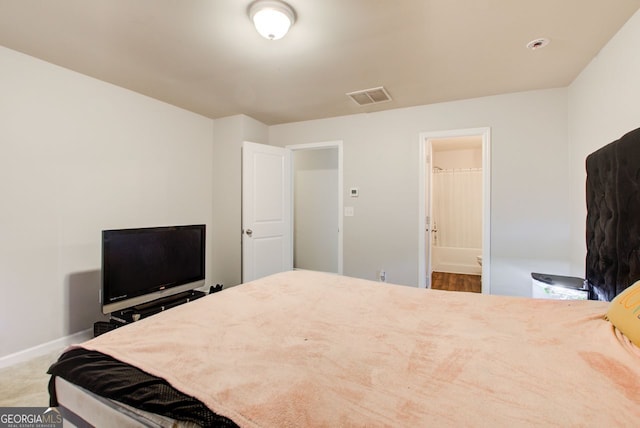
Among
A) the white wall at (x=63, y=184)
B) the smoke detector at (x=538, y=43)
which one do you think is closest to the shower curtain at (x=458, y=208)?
the smoke detector at (x=538, y=43)

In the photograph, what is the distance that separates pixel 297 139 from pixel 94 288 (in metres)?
2.92

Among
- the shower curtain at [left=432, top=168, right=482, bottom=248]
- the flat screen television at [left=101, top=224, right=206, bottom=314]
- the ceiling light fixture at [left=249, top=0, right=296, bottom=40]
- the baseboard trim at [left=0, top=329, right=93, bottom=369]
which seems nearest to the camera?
the ceiling light fixture at [left=249, top=0, right=296, bottom=40]

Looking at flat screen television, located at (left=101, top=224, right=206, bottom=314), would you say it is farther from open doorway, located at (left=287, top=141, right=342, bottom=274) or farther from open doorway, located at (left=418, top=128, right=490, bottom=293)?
open doorway, located at (left=418, top=128, right=490, bottom=293)

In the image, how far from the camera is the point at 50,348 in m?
2.42

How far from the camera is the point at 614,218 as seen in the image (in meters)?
1.68

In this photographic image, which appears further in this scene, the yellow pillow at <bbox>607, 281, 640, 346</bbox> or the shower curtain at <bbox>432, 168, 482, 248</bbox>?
the shower curtain at <bbox>432, 168, 482, 248</bbox>

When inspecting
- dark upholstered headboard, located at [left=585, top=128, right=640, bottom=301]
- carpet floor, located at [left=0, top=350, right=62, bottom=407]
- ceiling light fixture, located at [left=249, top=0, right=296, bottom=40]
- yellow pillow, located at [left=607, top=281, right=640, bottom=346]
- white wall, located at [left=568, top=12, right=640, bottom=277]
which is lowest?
carpet floor, located at [left=0, top=350, right=62, bottom=407]

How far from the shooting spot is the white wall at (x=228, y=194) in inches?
149

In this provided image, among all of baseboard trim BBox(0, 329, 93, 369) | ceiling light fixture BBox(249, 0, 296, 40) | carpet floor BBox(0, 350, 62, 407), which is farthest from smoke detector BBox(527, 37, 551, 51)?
baseboard trim BBox(0, 329, 93, 369)

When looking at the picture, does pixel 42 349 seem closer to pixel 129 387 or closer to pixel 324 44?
pixel 129 387

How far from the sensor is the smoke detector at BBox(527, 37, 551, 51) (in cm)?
204

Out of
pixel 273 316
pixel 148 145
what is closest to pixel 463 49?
pixel 273 316

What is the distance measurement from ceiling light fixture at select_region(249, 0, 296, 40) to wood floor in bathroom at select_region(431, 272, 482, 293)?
3936mm
